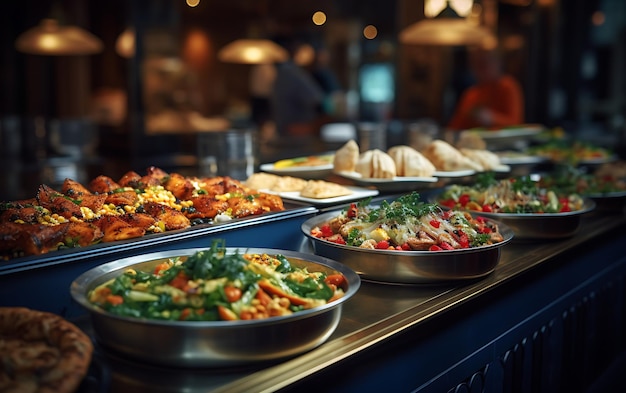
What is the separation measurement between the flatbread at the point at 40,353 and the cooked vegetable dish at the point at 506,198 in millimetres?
1941

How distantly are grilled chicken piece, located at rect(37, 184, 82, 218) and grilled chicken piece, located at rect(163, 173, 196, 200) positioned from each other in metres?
0.46

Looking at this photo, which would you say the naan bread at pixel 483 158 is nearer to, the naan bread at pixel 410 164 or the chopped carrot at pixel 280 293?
the naan bread at pixel 410 164

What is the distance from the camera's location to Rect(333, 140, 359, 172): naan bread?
3229 mm

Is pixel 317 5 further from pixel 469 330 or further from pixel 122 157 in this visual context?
pixel 469 330

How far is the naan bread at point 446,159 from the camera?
3.53 m

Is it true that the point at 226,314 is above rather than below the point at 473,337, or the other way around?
above

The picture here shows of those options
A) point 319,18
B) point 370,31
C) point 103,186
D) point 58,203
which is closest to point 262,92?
point 319,18

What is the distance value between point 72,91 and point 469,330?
9241 millimetres

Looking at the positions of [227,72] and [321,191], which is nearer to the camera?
[321,191]

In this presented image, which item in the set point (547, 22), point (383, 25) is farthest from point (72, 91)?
point (547, 22)

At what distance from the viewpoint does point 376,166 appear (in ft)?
10.3

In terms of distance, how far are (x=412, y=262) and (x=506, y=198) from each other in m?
1.09

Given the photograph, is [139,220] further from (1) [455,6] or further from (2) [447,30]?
(1) [455,6]

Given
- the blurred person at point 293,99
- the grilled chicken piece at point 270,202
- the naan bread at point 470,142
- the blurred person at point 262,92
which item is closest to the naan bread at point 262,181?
the grilled chicken piece at point 270,202
